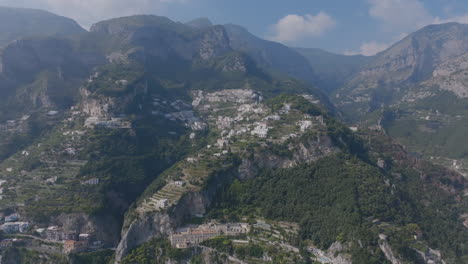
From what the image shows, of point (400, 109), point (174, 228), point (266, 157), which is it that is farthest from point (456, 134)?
point (174, 228)

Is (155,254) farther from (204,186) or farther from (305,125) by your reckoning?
(305,125)

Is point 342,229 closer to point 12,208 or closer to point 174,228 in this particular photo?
point 174,228

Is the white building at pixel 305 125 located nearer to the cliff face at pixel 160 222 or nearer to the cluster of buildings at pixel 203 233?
the cliff face at pixel 160 222

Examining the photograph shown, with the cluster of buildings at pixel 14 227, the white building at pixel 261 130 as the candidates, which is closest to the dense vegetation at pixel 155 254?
the cluster of buildings at pixel 14 227

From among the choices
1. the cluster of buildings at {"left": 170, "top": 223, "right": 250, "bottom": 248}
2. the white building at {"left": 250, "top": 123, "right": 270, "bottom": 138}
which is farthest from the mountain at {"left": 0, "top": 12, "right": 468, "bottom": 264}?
the white building at {"left": 250, "top": 123, "right": 270, "bottom": 138}

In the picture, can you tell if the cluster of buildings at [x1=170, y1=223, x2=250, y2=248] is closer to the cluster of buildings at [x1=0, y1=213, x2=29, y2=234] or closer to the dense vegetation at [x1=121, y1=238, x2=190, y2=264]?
the dense vegetation at [x1=121, y1=238, x2=190, y2=264]
